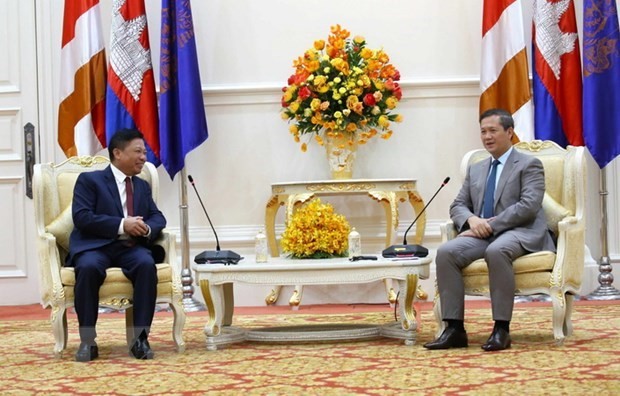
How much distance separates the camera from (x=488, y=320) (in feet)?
19.0

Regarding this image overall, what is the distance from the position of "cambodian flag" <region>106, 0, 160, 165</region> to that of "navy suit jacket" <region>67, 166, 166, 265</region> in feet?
5.86

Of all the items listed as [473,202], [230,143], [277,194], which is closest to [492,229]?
[473,202]

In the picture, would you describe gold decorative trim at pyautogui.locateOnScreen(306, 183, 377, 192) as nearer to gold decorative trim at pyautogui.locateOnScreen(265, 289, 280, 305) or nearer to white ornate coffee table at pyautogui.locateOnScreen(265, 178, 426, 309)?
white ornate coffee table at pyautogui.locateOnScreen(265, 178, 426, 309)

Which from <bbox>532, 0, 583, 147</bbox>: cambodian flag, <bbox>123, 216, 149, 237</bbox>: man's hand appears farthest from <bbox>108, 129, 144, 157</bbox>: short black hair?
<bbox>532, 0, 583, 147</bbox>: cambodian flag

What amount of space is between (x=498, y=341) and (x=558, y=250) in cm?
56

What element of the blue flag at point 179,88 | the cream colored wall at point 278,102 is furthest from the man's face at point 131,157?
the cream colored wall at point 278,102

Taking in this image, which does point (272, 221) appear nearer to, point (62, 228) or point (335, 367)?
point (62, 228)

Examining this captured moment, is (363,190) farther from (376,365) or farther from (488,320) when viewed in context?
(376,365)

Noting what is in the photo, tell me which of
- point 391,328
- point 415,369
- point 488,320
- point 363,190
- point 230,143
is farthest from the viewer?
point 230,143

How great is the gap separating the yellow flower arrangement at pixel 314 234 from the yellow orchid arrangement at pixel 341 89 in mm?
1796

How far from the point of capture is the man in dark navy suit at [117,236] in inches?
185

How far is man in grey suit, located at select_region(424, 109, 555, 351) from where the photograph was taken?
471 cm

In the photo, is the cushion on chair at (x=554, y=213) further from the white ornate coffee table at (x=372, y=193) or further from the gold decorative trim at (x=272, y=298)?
the gold decorative trim at (x=272, y=298)

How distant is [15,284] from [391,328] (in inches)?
139
